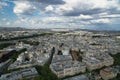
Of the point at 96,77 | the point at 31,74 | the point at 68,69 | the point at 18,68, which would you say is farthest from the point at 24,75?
the point at 96,77

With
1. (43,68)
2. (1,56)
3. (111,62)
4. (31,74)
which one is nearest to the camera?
(31,74)

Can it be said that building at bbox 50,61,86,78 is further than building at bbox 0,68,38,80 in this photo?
Yes

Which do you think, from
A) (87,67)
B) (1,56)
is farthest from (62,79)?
(1,56)

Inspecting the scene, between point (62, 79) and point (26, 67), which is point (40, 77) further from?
point (26, 67)

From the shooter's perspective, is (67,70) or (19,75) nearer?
(19,75)

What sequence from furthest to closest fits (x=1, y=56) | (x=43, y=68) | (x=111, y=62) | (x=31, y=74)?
(x=1, y=56) → (x=111, y=62) → (x=43, y=68) → (x=31, y=74)

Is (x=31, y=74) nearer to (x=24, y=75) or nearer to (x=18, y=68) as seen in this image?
(x=24, y=75)

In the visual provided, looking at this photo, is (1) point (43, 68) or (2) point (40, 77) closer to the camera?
(2) point (40, 77)

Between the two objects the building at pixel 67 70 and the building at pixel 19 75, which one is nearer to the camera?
the building at pixel 19 75

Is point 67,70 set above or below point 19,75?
above
